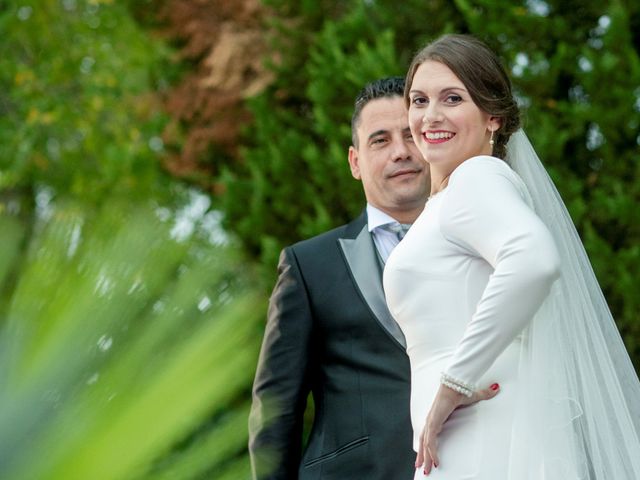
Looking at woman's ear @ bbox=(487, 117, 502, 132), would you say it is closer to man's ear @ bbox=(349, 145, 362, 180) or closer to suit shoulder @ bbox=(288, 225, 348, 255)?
suit shoulder @ bbox=(288, 225, 348, 255)

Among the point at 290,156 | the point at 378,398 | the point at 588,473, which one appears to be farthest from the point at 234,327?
the point at 290,156

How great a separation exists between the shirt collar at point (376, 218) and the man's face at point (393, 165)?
1cm

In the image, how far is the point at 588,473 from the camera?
7.40 feet

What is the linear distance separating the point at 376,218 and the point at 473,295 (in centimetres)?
138

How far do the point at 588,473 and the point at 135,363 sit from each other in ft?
6.43

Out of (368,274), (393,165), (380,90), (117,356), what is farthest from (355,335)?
(117,356)

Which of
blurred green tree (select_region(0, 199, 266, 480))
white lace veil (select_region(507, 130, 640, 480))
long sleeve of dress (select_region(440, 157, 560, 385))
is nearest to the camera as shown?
blurred green tree (select_region(0, 199, 266, 480))

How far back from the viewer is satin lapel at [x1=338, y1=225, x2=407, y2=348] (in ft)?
10.9

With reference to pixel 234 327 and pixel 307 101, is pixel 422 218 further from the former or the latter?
pixel 307 101

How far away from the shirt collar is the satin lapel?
3cm

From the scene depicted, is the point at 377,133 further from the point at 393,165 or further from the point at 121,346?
the point at 121,346

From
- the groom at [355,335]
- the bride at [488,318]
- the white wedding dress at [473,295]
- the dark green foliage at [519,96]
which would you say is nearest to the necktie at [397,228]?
the groom at [355,335]

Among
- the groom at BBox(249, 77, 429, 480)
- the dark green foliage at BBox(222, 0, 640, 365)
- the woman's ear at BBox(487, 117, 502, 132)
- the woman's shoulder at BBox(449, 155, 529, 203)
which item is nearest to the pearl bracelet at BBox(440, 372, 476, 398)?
the woman's shoulder at BBox(449, 155, 529, 203)

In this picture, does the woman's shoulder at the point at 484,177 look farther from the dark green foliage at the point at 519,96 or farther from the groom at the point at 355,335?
the dark green foliage at the point at 519,96
